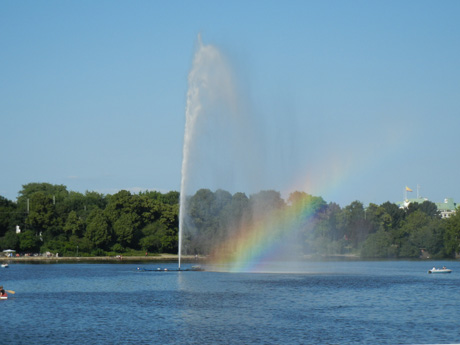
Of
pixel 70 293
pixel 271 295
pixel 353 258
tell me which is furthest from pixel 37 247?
pixel 271 295

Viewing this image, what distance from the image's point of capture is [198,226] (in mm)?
118562

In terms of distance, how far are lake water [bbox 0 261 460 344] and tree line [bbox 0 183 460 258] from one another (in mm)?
33578

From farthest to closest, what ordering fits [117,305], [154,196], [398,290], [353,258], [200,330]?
[154,196], [353,258], [398,290], [117,305], [200,330]

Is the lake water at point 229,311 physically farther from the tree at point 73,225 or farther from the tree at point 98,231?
the tree at point 73,225

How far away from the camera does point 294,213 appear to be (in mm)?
126562

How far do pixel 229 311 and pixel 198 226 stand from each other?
2923 inches

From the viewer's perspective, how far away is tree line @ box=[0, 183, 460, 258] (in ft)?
366

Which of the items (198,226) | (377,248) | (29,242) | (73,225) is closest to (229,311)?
(198,226)

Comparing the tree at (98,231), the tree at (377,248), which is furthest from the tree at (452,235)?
the tree at (98,231)

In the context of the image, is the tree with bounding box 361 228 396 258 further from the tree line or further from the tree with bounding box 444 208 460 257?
the tree with bounding box 444 208 460 257

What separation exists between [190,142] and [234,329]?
37776 millimetres

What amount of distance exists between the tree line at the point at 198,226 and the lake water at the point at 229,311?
33578 mm

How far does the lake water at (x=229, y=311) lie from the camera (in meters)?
34.7

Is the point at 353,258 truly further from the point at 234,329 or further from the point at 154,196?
the point at 234,329
